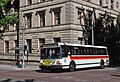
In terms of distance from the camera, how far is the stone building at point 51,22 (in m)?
39.6

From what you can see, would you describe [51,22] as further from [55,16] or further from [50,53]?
[50,53]

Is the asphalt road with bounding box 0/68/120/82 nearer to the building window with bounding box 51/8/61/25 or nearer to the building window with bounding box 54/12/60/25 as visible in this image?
the building window with bounding box 54/12/60/25

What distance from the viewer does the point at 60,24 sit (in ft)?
133

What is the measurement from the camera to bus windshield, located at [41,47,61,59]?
27589 millimetres

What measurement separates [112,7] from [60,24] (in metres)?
13.7

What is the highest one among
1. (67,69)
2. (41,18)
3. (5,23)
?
(41,18)

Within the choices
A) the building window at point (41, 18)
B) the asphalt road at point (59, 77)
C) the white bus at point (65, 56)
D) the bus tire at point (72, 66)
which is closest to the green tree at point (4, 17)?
the asphalt road at point (59, 77)

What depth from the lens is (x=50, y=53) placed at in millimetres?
28047

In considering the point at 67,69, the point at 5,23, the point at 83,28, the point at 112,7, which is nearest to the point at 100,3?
the point at 112,7

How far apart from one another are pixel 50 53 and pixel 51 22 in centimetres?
1457

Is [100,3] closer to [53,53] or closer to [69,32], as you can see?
[69,32]

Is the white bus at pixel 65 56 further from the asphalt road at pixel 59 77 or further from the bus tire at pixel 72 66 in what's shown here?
the asphalt road at pixel 59 77

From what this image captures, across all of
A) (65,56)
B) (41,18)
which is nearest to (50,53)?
(65,56)

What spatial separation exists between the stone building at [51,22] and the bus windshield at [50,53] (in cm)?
956
